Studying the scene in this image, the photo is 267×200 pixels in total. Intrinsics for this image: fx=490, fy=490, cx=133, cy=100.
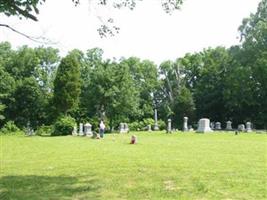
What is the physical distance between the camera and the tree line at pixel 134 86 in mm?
55875

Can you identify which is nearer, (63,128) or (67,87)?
(63,128)

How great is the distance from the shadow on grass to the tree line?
140 ft

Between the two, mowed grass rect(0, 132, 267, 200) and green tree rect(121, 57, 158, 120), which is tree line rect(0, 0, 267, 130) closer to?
green tree rect(121, 57, 158, 120)

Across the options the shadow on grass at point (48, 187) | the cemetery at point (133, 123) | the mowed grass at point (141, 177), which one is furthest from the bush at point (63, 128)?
the shadow on grass at point (48, 187)

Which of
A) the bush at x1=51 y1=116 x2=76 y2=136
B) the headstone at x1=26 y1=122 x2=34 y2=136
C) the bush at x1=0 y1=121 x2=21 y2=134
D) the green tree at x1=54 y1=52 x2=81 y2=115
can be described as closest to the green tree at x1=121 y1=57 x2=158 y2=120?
the green tree at x1=54 y1=52 x2=81 y2=115

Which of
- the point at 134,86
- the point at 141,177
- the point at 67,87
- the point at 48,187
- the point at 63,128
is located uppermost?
the point at 134,86

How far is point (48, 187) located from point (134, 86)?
5403 centimetres

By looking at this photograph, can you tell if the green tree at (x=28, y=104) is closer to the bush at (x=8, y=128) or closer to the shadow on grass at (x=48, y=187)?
the bush at (x=8, y=128)

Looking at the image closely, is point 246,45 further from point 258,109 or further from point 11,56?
point 11,56

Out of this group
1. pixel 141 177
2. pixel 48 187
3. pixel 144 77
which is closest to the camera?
pixel 48 187

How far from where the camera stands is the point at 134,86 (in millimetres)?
65062

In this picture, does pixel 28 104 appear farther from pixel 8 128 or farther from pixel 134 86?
pixel 134 86

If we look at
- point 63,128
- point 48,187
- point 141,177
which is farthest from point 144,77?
point 48,187

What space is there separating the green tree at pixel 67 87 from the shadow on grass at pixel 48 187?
46.1 metres
